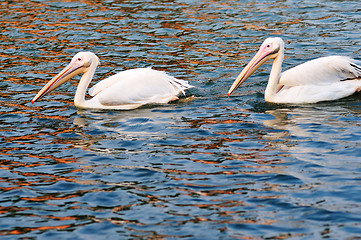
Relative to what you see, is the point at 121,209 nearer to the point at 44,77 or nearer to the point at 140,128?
the point at 140,128

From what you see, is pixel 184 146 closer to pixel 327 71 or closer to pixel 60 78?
pixel 327 71

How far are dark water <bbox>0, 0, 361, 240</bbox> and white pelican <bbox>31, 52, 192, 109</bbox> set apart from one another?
169 millimetres

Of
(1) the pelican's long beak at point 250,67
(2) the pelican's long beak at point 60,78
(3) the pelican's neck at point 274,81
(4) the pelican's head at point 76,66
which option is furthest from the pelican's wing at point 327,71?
(2) the pelican's long beak at point 60,78

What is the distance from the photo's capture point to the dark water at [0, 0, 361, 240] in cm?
497

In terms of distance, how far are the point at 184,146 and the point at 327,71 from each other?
2386mm

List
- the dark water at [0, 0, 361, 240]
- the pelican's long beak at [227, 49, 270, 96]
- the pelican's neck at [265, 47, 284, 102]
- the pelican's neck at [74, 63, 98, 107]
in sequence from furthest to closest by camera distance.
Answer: the pelican's neck at [74, 63, 98, 107] → the pelican's neck at [265, 47, 284, 102] → the pelican's long beak at [227, 49, 270, 96] → the dark water at [0, 0, 361, 240]

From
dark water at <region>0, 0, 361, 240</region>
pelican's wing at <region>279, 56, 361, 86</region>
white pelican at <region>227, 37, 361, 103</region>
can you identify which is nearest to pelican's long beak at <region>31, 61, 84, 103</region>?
dark water at <region>0, 0, 361, 240</region>

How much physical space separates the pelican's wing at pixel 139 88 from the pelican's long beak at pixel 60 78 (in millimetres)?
382

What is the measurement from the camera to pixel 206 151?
648 centimetres

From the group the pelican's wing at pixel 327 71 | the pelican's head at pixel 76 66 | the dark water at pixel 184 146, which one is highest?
the pelican's head at pixel 76 66

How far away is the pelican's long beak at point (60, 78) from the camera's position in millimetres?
8344

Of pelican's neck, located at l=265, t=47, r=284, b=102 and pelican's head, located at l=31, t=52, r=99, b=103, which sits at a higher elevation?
pelican's head, located at l=31, t=52, r=99, b=103

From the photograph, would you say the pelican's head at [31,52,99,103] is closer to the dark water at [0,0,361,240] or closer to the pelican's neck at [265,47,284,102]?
the dark water at [0,0,361,240]

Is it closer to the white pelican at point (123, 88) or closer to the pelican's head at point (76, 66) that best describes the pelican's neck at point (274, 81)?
the white pelican at point (123, 88)
